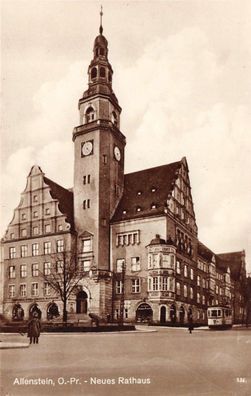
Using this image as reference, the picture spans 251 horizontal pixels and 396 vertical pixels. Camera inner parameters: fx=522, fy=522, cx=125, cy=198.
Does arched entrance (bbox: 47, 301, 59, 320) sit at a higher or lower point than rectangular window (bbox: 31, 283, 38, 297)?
lower

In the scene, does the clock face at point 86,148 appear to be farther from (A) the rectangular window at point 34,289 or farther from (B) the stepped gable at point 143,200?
(A) the rectangular window at point 34,289

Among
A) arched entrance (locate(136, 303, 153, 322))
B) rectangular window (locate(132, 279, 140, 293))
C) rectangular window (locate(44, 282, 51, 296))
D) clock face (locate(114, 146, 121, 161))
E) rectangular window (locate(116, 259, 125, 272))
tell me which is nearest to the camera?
clock face (locate(114, 146, 121, 161))

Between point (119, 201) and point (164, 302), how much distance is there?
12.6ft

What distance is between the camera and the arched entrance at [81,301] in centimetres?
1825

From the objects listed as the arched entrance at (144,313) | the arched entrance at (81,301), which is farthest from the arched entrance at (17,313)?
the arched entrance at (144,313)

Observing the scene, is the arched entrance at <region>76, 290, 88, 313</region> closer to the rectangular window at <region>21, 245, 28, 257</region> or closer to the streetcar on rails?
the rectangular window at <region>21, 245, 28, 257</region>

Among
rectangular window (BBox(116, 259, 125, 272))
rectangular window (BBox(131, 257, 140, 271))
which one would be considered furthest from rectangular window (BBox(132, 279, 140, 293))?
rectangular window (BBox(116, 259, 125, 272))

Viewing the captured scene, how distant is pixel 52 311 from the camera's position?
1791 cm

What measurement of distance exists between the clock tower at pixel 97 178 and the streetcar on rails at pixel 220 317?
4.27 metres

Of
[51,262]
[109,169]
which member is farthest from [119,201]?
[51,262]

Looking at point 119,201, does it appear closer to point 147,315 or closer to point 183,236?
point 183,236

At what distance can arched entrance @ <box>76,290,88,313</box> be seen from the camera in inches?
719

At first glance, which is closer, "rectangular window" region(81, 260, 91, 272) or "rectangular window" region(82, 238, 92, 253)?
"rectangular window" region(81, 260, 91, 272)

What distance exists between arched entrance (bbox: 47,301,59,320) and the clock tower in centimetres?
187
